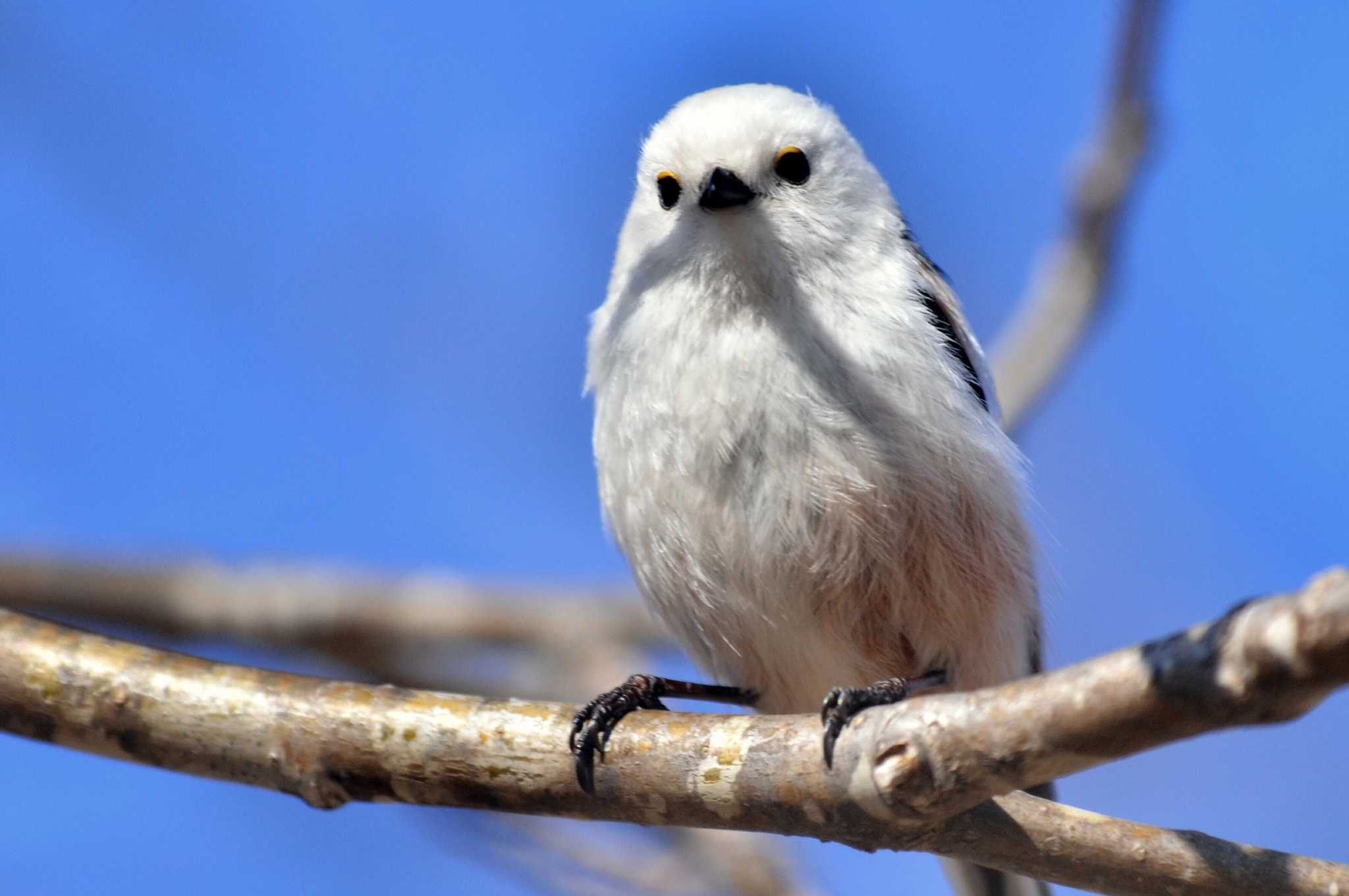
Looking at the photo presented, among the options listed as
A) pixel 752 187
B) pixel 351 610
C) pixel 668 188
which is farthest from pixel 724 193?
pixel 351 610

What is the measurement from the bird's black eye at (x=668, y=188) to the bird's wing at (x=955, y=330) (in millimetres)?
545

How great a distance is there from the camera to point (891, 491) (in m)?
2.40

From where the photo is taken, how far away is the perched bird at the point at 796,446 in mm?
2387

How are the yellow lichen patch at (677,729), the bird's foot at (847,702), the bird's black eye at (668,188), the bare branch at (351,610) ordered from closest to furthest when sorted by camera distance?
the bird's foot at (847,702)
the yellow lichen patch at (677,729)
the bird's black eye at (668,188)
the bare branch at (351,610)

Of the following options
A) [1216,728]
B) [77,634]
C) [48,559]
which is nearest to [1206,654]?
[1216,728]

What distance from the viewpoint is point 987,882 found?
2.70 m

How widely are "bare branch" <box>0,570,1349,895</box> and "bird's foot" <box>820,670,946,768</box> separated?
0.09 feet

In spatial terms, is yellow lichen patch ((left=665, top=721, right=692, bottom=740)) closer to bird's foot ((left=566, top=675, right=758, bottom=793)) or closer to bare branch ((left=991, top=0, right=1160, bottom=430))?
bird's foot ((left=566, top=675, right=758, bottom=793))

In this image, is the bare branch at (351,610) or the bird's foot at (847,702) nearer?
the bird's foot at (847,702)

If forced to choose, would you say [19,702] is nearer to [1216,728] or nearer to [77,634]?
[77,634]

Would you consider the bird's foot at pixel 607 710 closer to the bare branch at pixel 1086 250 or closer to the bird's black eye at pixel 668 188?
the bird's black eye at pixel 668 188

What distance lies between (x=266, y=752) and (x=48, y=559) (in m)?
2.43

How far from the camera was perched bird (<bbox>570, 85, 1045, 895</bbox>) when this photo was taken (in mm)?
2387

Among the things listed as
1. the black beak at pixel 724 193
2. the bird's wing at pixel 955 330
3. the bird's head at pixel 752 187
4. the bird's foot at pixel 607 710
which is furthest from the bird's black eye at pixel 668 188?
the bird's foot at pixel 607 710
